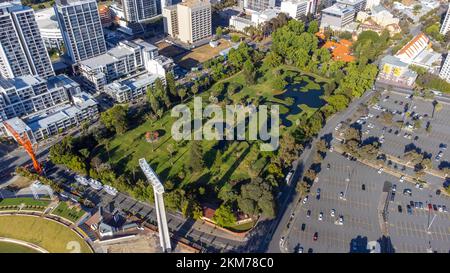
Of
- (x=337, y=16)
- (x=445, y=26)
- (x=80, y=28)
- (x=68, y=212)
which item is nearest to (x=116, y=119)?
(x=68, y=212)

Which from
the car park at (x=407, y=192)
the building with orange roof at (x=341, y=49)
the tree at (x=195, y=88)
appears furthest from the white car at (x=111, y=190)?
the building with orange roof at (x=341, y=49)

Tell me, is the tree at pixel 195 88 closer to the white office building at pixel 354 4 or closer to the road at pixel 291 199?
the road at pixel 291 199

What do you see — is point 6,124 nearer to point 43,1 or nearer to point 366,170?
point 366,170

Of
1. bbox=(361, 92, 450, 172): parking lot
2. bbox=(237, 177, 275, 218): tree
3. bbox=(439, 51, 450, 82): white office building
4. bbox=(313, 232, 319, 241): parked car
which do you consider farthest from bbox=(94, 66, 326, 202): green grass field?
bbox=(439, 51, 450, 82): white office building

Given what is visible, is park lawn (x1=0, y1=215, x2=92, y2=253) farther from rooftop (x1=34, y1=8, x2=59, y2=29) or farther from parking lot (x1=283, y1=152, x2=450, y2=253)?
rooftop (x1=34, y1=8, x2=59, y2=29)

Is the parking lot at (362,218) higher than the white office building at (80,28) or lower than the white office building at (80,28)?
lower
